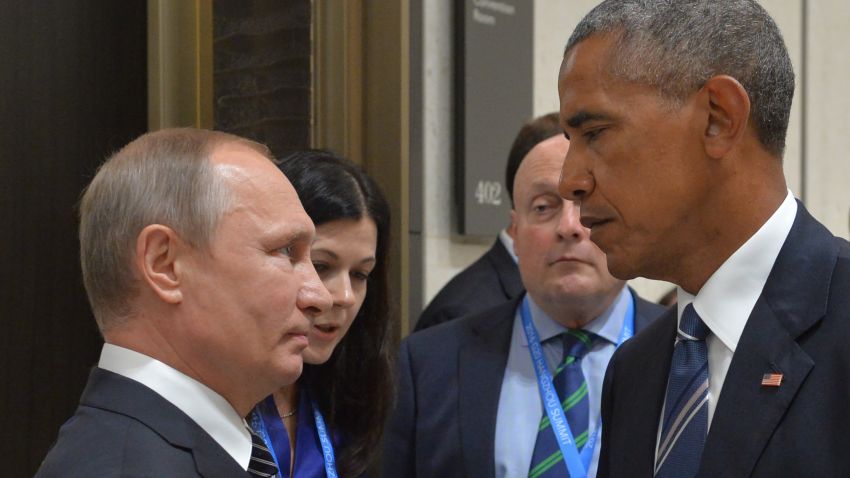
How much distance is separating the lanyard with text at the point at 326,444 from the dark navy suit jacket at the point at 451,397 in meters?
0.24

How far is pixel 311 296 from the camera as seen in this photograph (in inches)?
80.4

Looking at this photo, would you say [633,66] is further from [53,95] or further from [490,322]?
[53,95]

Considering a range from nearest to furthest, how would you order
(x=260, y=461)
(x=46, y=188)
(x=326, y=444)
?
(x=260, y=461) < (x=326, y=444) < (x=46, y=188)

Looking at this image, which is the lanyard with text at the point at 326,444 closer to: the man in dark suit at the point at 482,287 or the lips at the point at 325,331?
the lips at the point at 325,331

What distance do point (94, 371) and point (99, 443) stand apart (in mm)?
185

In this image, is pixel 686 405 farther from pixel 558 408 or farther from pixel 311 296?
pixel 558 408

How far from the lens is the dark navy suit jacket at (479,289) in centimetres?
374

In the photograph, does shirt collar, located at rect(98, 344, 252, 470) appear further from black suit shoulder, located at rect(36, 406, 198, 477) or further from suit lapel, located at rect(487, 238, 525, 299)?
suit lapel, located at rect(487, 238, 525, 299)

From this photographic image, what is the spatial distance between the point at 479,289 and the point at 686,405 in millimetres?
1806

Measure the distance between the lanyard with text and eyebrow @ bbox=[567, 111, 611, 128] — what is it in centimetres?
109

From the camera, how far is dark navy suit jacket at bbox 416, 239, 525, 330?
3.74 m

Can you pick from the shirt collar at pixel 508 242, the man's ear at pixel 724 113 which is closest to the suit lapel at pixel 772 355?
the man's ear at pixel 724 113

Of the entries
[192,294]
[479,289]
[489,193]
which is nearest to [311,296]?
[192,294]

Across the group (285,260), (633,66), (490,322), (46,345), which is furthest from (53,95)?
(633,66)
